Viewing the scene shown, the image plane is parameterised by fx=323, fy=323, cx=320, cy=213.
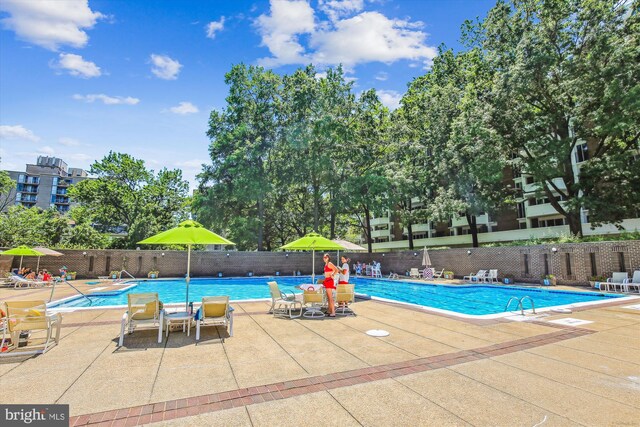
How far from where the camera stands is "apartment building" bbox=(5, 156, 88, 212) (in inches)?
3376

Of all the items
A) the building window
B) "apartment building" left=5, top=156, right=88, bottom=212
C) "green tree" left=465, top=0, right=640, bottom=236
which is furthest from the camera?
"apartment building" left=5, top=156, right=88, bottom=212

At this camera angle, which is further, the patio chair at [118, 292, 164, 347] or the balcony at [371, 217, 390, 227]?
the balcony at [371, 217, 390, 227]

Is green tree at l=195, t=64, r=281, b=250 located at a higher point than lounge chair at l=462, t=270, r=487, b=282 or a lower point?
higher

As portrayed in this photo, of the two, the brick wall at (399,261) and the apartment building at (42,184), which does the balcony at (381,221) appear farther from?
the apartment building at (42,184)

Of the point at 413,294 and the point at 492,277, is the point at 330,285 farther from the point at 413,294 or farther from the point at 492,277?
the point at 492,277

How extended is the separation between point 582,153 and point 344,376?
118 ft

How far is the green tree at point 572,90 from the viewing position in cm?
1858

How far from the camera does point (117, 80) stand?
43.6ft

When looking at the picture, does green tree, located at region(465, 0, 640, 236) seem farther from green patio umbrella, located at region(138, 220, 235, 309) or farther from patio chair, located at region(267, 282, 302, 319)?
green patio umbrella, located at region(138, 220, 235, 309)

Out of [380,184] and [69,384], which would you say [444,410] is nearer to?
[69,384]

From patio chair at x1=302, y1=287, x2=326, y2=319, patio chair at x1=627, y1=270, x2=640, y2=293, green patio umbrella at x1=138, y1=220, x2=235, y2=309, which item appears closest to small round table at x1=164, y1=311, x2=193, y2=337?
green patio umbrella at x1=138, y1=220, x2=235, y2=309

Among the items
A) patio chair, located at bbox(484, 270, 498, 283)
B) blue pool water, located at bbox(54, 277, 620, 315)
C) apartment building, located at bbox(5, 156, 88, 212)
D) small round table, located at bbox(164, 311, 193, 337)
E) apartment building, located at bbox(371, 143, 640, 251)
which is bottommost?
blue pool water, located at bbox(54, 277, 620, 315)

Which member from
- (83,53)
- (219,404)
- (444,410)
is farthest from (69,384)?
(83,53)

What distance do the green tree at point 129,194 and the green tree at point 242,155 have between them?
10.1 meters
